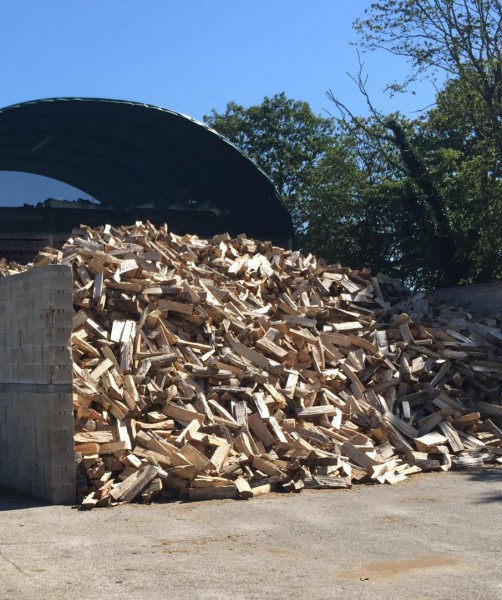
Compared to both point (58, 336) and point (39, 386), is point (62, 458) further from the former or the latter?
point (58, 336)

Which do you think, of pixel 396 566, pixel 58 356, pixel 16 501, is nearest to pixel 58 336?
pixel 58 356

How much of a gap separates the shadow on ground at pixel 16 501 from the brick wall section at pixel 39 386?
0.31 feet

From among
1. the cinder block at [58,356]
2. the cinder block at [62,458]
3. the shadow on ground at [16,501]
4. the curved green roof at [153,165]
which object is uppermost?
the curved green roof at [153,165]

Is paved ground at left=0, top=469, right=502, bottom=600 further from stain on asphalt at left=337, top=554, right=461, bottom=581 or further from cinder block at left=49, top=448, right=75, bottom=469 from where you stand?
cinder block at left=49, top=448, right=75, bottom=469

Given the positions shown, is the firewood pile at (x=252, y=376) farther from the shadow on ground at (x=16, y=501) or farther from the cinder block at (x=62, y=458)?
the shadow on ground at (x=16, y=501)

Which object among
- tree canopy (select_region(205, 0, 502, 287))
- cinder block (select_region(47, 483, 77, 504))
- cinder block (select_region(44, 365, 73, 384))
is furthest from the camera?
tree canopy (select_region(205, 0, 502, 287))

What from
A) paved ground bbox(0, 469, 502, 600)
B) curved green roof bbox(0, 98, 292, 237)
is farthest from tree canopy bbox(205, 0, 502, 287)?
paved ground bbox(0, 469, 502, 600)

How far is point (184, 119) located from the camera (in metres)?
22.6

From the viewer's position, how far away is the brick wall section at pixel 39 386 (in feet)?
33.7

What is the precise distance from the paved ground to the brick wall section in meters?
0.46

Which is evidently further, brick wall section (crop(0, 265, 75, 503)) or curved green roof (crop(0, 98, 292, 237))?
curved green roof (crop(0, 98, 292, 237))

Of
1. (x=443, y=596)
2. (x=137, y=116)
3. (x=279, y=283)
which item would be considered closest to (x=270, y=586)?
(x=443, y=596)

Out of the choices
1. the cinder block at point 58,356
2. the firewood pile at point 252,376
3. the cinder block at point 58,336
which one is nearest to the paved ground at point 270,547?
the firewood pile at point 252,376

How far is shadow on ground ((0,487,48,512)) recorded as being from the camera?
1016cm
